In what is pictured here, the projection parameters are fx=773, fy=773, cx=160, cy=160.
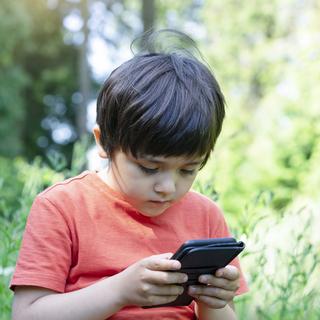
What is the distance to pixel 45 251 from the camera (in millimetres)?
1821

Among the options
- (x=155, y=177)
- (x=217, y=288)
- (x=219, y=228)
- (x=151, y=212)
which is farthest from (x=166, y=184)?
(x=219, y=228)

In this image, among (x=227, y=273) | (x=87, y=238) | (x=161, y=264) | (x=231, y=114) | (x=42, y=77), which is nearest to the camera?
(x=161, y=264)

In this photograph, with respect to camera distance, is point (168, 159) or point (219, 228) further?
point (219, 228)

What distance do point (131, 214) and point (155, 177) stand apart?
0.20m

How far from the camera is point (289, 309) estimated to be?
293 cm

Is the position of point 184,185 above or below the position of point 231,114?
above

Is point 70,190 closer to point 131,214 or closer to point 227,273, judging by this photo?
point 131,214

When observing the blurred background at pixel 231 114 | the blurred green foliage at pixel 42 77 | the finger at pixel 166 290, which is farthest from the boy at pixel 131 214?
the blurred green foliage at pixel 42 77

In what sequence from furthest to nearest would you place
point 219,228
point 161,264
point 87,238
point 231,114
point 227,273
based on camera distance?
1. point 231,114
2. point 219,228
3. point 87,238
4. point 227,273
5. point 161,264

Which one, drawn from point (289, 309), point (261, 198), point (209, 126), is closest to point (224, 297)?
point (209, 126)

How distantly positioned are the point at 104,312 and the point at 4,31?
1739 cm

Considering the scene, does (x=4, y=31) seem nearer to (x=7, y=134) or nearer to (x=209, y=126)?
(x=7, y=134)

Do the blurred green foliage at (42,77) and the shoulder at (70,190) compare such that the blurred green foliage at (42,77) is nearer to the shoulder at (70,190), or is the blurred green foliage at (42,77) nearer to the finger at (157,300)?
the shoulder at (70,190)

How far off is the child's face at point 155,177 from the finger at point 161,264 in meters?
0.18
